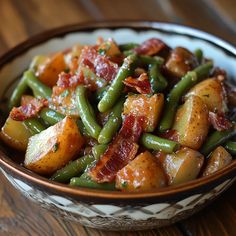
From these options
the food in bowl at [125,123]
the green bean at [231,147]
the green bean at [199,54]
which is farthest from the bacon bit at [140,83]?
the green bean at [199,54]

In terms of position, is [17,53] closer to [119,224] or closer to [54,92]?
[54,92]

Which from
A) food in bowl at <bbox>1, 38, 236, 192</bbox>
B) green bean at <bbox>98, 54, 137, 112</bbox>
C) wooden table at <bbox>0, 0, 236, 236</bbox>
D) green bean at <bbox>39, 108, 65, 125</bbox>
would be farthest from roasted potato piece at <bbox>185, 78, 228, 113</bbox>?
wooden table at <bbox>0, 0, 236, 236</bbox>

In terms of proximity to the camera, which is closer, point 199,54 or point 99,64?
point 99,64

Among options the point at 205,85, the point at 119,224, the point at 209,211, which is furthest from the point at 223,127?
the point at 119,224

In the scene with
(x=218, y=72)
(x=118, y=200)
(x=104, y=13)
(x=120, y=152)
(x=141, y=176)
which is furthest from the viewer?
(x=104, y=13)

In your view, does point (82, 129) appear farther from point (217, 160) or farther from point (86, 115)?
point (217, 160)

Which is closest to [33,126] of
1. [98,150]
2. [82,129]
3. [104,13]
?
[82,129]
